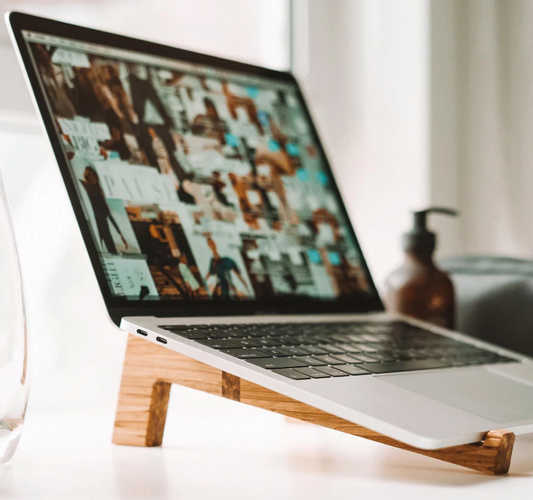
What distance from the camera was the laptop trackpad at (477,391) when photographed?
19.2 inches

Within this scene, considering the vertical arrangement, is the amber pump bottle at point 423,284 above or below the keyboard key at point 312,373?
above

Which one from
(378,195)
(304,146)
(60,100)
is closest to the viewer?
(60,100)

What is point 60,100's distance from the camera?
0.63 m

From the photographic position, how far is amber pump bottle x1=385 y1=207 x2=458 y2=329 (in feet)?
2.88

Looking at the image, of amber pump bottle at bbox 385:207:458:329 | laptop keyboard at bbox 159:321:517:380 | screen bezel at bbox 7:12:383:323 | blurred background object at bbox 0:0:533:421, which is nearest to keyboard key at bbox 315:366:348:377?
laptop keyboard at bbox 159:321:517:380

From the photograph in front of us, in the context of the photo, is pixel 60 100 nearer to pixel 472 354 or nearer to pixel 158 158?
pixel 158 158

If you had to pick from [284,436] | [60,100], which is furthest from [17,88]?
[284,436]

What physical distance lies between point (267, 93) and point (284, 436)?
0.40 metres

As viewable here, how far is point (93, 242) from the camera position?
1.96 ft

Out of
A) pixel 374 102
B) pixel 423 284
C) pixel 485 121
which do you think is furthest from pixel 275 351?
pixel 485 121

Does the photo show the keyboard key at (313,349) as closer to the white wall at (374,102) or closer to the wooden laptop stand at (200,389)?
the wooden laptop stand at (200,389)

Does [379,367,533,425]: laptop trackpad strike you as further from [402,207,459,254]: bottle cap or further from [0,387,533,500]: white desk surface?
[402,207,459,254]: bottle cap

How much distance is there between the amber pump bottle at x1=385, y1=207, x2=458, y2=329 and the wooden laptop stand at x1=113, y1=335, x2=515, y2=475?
1.31 ft

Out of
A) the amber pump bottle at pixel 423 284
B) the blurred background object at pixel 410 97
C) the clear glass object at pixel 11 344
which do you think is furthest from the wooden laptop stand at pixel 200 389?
the blurred background object at pixel 410 97
